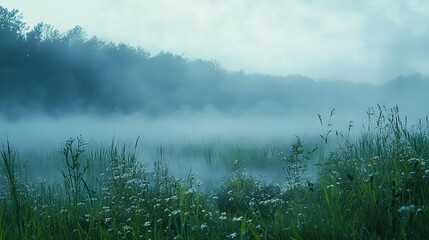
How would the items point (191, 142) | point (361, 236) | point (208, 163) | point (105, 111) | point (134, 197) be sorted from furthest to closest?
point (105, 111) → point (191, 142) → point (208, 163) → point (134, 197) → point (361, 236)

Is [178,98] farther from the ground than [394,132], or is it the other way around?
[178,98]

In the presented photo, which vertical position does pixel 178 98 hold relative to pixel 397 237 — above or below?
above

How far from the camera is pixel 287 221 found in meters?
4.46

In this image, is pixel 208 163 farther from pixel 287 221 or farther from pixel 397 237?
pixel 397 237

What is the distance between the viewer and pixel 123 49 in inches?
1923

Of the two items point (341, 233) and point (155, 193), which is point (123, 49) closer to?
point (155, 193)

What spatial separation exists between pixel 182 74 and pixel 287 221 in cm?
4621

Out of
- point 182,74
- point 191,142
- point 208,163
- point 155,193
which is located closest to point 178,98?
point 182,74

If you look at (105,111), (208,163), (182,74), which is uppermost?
(182,74)

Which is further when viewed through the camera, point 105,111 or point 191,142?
point 105,111

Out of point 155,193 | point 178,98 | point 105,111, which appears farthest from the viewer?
point 178,98

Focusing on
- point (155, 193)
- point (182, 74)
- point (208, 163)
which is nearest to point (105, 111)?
point (182, 74)

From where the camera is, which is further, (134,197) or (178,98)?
(178,98)

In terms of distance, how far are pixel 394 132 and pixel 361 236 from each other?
3615mm
